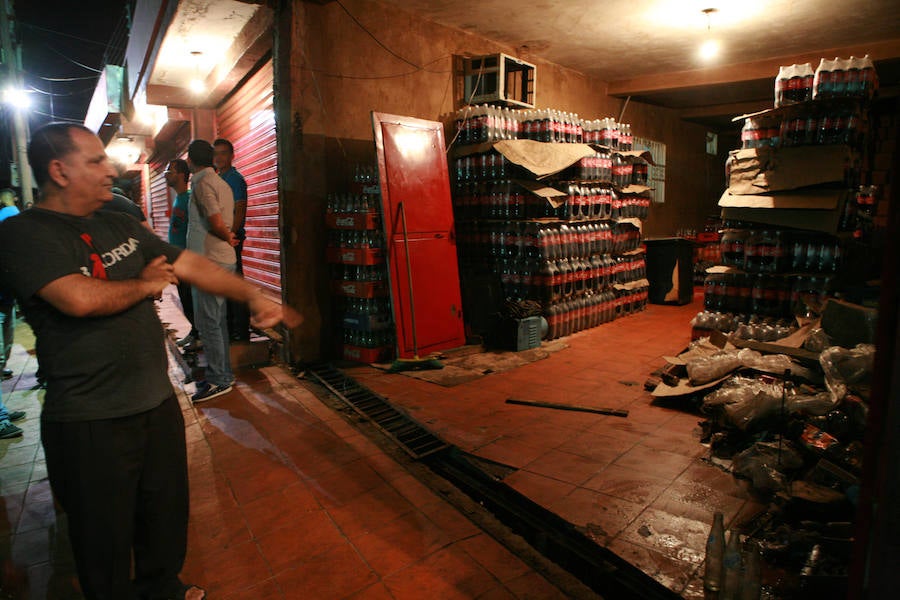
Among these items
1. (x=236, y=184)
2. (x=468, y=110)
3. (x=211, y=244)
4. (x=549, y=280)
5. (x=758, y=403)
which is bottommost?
(x=758, y=403)

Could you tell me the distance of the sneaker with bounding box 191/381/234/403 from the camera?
517 cm

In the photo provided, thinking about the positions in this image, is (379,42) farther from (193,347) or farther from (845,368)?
(845,368)

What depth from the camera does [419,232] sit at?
21.3ft

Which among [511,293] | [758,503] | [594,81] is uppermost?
[594,81]

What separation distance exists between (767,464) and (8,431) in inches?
234

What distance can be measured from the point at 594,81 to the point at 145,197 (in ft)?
54.7

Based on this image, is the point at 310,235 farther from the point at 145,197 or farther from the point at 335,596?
the point at 145,197

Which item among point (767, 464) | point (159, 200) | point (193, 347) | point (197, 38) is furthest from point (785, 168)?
point (159, 200)

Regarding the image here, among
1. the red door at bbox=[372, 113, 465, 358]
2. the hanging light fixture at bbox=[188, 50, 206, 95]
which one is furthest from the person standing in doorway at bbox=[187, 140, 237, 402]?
the hanging light fixture at bbox=[188, 50, 206, 95]

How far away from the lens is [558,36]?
855cm

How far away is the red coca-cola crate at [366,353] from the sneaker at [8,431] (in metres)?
3.23

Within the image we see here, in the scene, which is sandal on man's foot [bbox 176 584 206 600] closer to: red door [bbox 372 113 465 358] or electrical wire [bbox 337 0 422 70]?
red door [bbox 372 113 465 358]

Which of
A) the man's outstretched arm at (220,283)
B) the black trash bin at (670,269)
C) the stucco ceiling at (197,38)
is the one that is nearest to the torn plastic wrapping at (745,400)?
the man's outstretched arm at (220,283)

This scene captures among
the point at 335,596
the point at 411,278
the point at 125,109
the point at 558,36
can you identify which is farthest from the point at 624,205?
the point at 125,109
